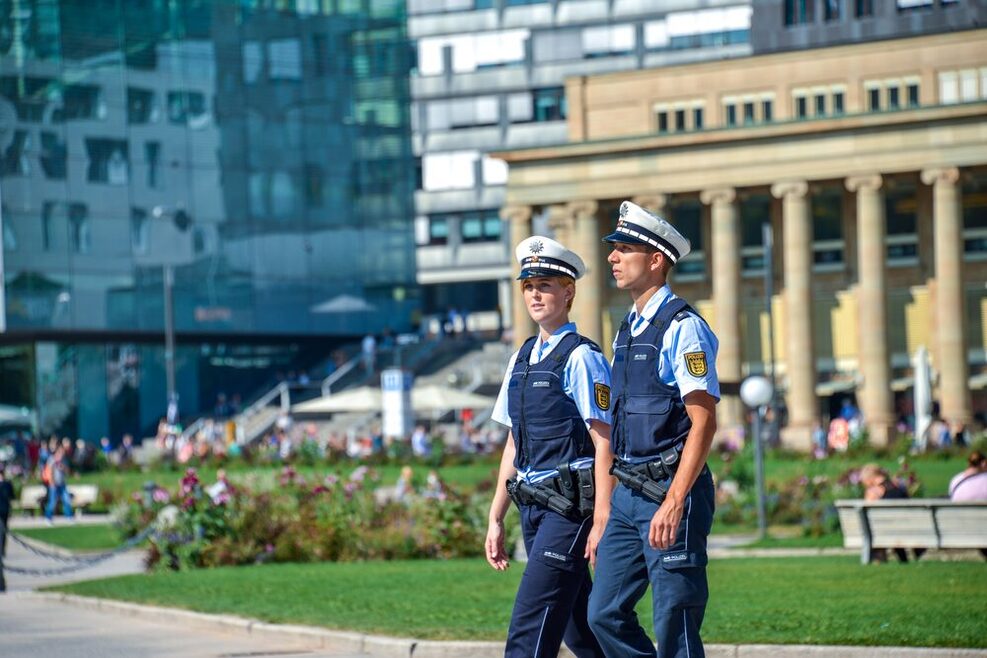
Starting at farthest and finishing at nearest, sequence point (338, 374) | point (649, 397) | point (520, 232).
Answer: point (338, 374), point (520, 232), point (649, 397)

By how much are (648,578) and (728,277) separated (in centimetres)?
6121

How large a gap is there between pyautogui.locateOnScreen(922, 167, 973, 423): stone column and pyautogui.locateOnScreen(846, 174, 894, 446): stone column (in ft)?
6.27

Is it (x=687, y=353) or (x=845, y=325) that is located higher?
(x=687, y=353)

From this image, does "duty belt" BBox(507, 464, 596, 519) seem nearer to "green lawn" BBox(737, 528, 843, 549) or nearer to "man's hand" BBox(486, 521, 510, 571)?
"man's hand" BBox(486, 521, 510, 571)

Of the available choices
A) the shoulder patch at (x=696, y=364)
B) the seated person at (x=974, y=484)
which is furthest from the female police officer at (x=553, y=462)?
the seated person at (x=974, y=484)

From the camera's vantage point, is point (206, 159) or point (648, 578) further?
point (206, 159)

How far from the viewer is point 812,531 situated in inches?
1050

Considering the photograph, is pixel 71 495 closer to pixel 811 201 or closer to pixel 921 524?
pixel 921 524

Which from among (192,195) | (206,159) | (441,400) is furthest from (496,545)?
(206,159)

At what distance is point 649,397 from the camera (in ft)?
26.6

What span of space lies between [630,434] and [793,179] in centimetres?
6009

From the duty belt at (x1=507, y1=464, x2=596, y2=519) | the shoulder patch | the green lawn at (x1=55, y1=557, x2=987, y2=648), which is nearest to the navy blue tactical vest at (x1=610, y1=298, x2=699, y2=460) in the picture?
the shoulder patch

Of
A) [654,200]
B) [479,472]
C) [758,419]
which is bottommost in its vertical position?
[479,472]

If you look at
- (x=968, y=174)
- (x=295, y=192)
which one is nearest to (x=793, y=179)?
(x=968, y=174)
